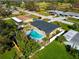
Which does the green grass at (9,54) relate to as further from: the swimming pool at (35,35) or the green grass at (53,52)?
the swimming pool at (35,35)

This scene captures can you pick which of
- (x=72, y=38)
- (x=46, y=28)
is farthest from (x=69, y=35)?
(x=46, y=28)

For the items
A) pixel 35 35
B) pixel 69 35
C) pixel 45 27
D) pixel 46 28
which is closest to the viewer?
pixel 35 35

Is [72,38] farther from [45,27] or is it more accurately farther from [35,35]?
[35,35]

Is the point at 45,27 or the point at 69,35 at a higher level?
the point at 45,27

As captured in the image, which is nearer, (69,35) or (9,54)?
(9,54)

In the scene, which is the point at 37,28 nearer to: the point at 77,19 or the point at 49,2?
the point at 77,19

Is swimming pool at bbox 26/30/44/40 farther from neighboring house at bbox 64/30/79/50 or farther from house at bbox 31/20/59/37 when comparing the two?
neighboring house at bbox 64/30/79/50
